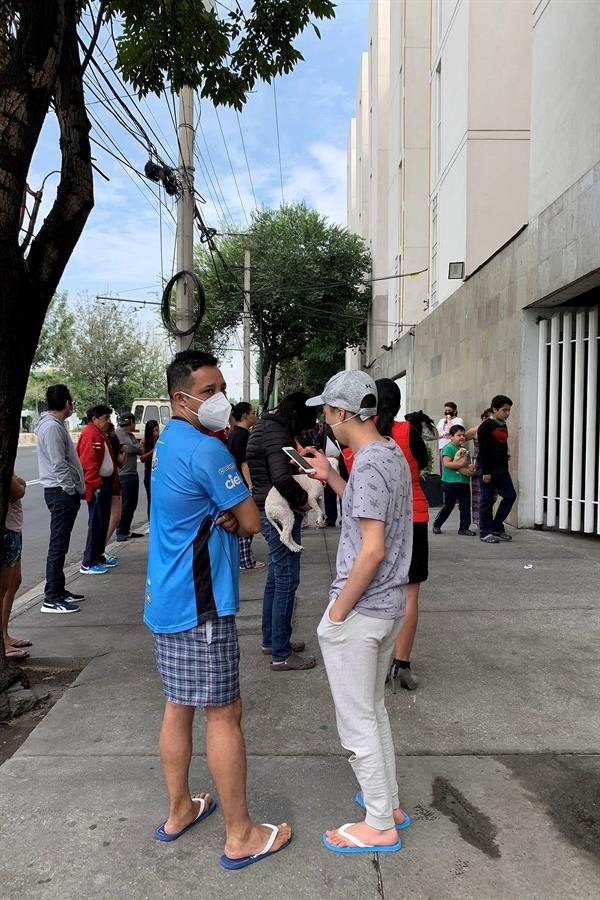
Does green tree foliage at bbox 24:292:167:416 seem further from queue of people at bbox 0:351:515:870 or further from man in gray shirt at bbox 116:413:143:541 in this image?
queue of people at bbox 0:351:515:870

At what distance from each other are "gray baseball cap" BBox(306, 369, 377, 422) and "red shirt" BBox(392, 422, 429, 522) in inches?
51.3

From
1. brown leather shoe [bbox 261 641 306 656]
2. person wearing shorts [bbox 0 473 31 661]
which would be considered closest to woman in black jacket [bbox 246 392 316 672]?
brown leather shoe [bbox 261 641 306 656]

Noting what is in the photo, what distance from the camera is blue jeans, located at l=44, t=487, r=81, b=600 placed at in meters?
5.73

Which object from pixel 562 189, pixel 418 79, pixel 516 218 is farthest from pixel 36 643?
pixel 418 79

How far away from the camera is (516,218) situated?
12.3 metres

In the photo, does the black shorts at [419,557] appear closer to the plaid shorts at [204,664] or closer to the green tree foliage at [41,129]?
the plaid shorts at [204,664]

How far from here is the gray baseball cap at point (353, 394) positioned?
99.4 inches

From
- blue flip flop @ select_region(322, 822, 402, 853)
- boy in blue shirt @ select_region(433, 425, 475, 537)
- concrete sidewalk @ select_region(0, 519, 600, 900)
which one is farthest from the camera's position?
boy in blue shirt @ select_region(433, 425, 475, 537)

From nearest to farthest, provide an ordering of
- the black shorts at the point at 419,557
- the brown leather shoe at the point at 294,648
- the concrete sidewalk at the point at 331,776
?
the concrete sidewalk at the point at 331,776
the black shorts at the point at 419,557
the brown leather shoe at the point at 294,648

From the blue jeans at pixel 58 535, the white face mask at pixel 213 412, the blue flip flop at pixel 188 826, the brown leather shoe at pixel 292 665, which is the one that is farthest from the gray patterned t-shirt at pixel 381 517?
Result: the blue jeans at pixel 58 535

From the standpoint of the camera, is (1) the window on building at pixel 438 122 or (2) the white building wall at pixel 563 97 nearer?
(2) the white building wall at pixel 563 97

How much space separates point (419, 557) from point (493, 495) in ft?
16.8

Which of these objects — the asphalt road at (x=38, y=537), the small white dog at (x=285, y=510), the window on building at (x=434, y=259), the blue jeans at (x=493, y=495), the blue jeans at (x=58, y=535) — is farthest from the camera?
the window on building at (x=434, y=259)

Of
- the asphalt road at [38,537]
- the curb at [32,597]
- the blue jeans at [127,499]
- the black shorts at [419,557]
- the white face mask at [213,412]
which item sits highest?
the white face mask at [213,412]
